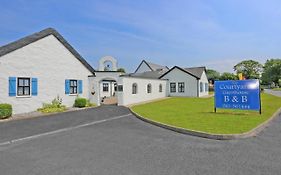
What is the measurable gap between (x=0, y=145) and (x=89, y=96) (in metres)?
15.7

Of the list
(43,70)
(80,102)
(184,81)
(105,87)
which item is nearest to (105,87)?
(105,87)

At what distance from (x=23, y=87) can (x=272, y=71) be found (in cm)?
9578

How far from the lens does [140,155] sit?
646 centimetres

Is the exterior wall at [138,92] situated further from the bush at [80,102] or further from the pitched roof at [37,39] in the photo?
the pitched roof at [37,39]

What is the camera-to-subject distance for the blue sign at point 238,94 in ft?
46.8

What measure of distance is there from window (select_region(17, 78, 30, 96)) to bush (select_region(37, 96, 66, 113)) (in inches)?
70.2

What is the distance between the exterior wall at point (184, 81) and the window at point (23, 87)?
22.6m

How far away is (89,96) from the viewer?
2367cm

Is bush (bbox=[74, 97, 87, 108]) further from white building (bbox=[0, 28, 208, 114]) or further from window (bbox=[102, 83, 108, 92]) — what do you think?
window (bbox=[102, 83, 108, 92])

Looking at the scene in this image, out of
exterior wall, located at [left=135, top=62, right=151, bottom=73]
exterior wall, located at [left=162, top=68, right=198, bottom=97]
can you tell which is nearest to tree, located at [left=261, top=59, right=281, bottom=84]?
exterior wall, located at [left=135, top=62, right=151, bottom=73]

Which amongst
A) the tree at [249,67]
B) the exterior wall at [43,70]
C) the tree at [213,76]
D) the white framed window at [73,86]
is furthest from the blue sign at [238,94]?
the tree at [249,67]

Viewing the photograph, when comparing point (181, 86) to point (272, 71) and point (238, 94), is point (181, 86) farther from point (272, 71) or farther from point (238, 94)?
point (272, 71)

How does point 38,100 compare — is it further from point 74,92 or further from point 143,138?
point 143,138

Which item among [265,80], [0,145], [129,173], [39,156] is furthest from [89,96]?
[265,80]
